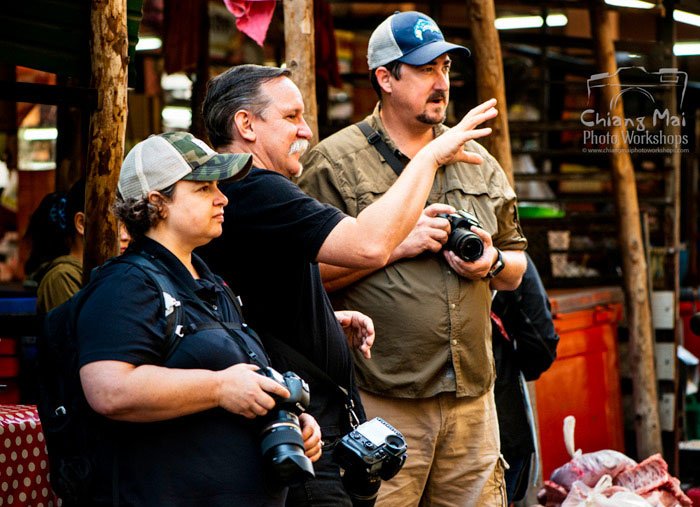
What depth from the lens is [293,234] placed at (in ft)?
10.9

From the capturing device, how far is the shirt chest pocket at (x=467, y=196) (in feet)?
13.8

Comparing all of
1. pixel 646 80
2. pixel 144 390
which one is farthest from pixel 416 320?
pixel 646 80

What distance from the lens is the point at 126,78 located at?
13.8 ft

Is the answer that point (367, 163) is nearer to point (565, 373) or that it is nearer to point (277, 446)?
point (277, 446)

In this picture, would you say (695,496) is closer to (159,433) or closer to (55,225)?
(55,225)

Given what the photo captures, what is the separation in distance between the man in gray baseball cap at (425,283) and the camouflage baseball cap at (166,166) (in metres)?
1.02

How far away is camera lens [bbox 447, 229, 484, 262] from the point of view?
3893 millimetres

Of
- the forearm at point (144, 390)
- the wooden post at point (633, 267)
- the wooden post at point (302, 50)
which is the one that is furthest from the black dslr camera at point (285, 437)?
the wooden post at point (633, 267)

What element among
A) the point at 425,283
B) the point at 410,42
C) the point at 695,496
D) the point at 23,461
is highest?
the point at 410,42

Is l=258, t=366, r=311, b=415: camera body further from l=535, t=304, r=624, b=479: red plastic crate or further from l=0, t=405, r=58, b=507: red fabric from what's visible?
l=535, t=304, r=624, b=479: red plastic crate

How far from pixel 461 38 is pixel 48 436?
24.2 ft

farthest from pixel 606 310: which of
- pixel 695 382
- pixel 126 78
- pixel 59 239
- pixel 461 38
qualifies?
pixel 126 78

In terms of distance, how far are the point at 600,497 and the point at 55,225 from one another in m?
3.02

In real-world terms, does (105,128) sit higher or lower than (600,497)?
higher
